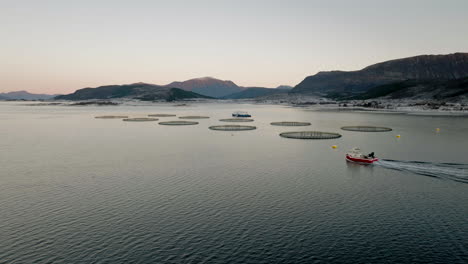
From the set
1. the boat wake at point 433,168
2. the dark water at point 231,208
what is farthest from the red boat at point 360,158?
the dark water at point 231,208

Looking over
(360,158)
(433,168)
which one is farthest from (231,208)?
(433,168)

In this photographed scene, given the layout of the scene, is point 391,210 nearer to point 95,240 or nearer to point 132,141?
point 95,240

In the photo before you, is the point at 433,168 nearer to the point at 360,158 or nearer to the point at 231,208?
the point at 360,158

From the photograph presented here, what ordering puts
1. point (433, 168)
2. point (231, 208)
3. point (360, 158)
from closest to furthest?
point (231, 208), point (433, 168), point (360, 158)

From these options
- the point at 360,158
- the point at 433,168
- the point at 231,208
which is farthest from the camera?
the point at 360,158

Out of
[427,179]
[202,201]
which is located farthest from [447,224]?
[202,201]

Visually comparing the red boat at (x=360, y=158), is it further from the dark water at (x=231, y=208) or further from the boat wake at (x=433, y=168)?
the dark water at (x=231, y=208)

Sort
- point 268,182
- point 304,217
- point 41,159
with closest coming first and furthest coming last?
point 304,217 < point 268,182 < point 41,159

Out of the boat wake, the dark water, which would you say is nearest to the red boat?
the boat wake
